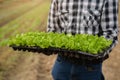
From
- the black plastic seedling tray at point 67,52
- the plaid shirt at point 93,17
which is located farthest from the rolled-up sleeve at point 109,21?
the black plastic seedling tray at point 67,52

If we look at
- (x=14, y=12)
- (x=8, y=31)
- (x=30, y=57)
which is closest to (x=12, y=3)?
(x=14, y=12)

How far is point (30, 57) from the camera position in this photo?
8992 mm

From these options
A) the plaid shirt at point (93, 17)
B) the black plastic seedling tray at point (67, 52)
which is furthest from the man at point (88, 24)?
the black plastic seedling tray at point (67, 52)

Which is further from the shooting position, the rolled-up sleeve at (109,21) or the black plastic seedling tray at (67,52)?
the rolled-up sleeve at (109,21)

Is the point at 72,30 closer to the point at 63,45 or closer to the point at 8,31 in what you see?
the point at 63,45

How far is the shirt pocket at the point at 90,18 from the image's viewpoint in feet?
11.9

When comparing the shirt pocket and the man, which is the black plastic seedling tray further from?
the shirt pocket

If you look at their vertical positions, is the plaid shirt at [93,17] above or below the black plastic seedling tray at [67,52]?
above

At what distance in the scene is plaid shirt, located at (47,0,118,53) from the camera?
3.62 m

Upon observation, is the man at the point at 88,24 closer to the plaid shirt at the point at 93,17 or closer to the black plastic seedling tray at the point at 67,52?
the plaid shirt at the point at 93,17

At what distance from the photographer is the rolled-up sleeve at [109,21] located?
362 cm

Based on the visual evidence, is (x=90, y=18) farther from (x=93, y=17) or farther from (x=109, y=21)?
(x=109, y=21)

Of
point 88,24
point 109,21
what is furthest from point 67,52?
point 109,21

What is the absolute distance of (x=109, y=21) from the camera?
143 inches
